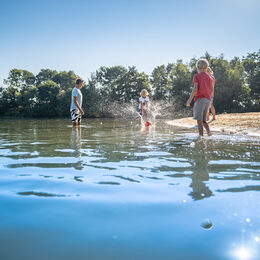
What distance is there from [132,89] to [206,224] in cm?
4635

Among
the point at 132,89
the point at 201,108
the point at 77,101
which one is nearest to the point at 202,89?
the point at 201,108

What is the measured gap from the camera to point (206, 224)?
6.12 ft

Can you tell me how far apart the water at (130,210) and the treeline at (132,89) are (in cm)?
3630

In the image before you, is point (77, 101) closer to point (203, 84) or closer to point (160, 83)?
point (203, 84)

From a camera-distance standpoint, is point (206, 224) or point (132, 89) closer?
point (206, 224)

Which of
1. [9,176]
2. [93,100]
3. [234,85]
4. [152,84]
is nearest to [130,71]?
[152,84]

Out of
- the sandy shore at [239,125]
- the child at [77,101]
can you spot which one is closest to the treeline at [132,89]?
the sandy shore at [239,125]

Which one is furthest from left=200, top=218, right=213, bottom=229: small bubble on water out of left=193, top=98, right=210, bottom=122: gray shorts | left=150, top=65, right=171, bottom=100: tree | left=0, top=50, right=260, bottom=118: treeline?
left=150, top=65, right=171, bottom=100: tree

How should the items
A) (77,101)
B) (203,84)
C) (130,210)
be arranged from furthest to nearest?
(77,101) < (203,84) < (130,210)

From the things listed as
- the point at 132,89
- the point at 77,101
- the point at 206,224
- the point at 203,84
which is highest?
the point at 132,89

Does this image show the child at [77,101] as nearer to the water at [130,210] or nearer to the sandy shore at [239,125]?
the sandy shore at [239,125]

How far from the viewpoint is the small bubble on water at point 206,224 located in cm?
183

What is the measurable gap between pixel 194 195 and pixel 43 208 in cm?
136

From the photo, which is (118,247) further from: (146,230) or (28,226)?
(28,226)
